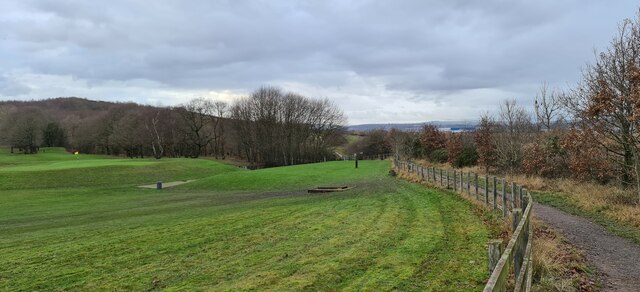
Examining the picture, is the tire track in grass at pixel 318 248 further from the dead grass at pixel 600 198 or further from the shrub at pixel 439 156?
the shrub at pixel 439 156

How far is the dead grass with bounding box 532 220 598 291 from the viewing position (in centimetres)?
691

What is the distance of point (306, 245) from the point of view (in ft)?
37.1

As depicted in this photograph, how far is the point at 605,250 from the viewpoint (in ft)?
31.9

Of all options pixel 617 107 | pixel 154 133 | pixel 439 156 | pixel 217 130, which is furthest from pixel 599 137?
pixel 217 130

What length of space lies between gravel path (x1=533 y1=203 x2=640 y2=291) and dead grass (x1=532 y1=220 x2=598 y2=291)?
0.24 meters

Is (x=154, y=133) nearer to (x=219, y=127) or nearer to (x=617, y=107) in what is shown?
(x=219, y=127)

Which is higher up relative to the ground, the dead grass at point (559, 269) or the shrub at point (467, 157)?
the shrub at point (467, 157)

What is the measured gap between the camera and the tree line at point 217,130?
90.4 meters

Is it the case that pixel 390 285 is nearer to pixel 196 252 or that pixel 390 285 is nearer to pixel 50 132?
pixel 196 252

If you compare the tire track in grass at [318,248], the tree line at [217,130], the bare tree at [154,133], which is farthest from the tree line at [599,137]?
the bare tree at [154,133]

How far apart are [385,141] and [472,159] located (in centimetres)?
5280

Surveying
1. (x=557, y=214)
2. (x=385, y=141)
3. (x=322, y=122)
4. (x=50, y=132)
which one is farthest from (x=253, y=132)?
(x=557, y=214)

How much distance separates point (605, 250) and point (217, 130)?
4070 inches

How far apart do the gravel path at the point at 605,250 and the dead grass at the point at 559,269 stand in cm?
24
